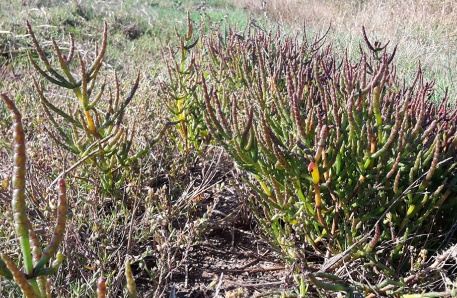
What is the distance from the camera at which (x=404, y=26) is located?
6.61 meters

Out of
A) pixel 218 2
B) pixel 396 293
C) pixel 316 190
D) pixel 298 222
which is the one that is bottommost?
pixel 218 2

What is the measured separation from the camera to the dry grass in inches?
177

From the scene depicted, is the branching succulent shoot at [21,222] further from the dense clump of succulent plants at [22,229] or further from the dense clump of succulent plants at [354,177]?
the dense clump of succulent plants at [354,177]

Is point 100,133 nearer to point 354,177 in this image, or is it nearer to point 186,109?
point 186,109

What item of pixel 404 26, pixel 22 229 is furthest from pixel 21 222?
pixel 404 26

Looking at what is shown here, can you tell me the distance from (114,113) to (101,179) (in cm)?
28

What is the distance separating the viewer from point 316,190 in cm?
143

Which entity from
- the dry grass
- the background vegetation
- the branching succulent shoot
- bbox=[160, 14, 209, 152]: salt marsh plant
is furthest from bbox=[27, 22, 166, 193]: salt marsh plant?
the dry grass

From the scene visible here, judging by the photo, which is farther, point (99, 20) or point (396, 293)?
point (99, 20)

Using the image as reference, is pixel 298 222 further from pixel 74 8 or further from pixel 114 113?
pixel 74 8

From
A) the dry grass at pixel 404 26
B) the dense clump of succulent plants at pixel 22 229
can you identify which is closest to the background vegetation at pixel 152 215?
the dense clump of succulent plants at pixel 22 229

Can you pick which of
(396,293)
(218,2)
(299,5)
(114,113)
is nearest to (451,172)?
(396,293)

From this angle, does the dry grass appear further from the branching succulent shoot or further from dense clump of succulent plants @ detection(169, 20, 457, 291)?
the branching succulent shoot

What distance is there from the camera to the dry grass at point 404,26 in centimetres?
450
